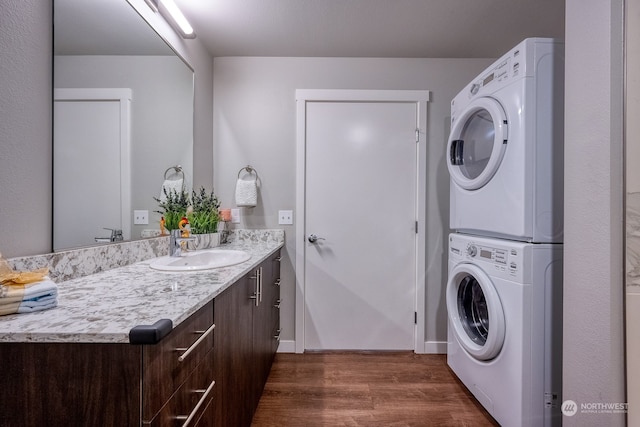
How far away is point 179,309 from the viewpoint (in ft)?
2.31

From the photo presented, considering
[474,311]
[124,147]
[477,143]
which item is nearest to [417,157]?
[477,143]

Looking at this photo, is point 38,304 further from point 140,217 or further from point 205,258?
point 205,258

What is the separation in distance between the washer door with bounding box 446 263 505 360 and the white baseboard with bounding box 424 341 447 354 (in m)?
0.64

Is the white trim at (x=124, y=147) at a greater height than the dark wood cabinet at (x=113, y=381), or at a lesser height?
greater

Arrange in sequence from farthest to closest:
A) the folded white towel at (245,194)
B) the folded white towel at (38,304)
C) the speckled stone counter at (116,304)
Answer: the folded white towel at (245,194) → the folded white towel at (38,304) → the speckled stone counter at (116,304)

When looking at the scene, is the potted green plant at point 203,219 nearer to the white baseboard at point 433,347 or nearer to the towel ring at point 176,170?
the towel ring at point 176,170

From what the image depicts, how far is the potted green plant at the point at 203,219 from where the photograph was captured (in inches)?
73.5

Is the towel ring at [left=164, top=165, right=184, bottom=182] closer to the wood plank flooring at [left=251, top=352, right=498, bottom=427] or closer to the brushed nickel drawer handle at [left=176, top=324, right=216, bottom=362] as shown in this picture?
the brushed nickel drawer handle at [left=176, top=324, right=216, bottom=362]

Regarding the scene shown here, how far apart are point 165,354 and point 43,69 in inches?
42.1

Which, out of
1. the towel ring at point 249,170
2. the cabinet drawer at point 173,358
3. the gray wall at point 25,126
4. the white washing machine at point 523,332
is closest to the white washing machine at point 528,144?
the white washing machine at point 523,332

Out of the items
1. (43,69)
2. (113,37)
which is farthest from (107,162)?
(113,37)

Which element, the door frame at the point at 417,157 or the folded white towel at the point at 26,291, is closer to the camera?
the folded white towel at the point at 26,291

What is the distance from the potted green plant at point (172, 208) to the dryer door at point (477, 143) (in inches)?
65.0

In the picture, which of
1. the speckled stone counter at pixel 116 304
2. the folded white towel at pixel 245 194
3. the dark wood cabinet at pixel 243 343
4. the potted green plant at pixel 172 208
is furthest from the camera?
the folded white towel at pixel 245 194
